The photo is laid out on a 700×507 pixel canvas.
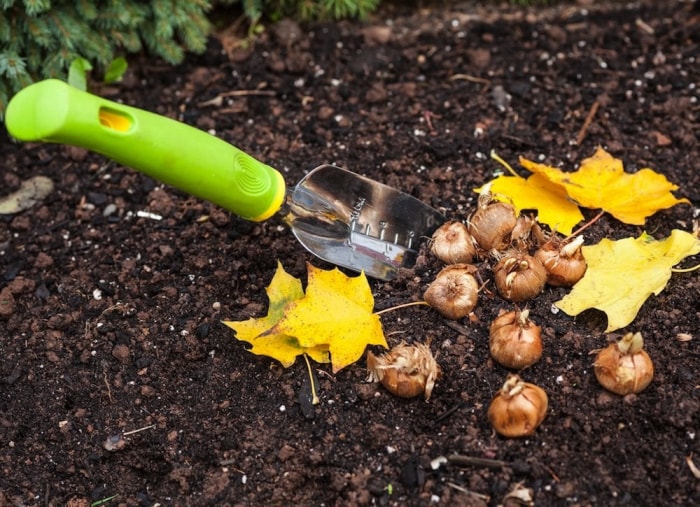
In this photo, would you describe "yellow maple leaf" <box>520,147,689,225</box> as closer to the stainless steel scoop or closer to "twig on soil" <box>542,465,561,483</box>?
the stainless steel scoop

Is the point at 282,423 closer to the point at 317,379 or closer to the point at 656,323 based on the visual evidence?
the point at 317,379

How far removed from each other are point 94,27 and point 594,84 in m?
1.48

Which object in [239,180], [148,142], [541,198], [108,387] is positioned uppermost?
[148,142]

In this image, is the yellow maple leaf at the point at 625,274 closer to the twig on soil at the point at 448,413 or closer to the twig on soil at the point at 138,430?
the twig on soil at the point at 448,413

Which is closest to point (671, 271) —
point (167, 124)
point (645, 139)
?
point (645, 139)

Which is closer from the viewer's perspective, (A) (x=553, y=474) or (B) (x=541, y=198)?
(A) (x=553, y=474)

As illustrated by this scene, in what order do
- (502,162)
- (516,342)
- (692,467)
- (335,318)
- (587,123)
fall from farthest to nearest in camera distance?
1. (587,123)
2. (502,162)
3. (335,318)
4. (516,342)
5. (692,467)

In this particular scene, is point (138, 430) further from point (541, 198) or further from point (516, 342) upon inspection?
point (541, 198)

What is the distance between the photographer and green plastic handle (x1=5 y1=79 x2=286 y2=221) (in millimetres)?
1462

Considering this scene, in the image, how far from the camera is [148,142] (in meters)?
1.59

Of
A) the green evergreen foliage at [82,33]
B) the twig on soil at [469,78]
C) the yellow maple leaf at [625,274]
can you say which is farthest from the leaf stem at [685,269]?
the green evergreen foliage at [82,33]

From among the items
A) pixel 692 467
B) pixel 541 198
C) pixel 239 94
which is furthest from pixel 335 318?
pixel 239 94

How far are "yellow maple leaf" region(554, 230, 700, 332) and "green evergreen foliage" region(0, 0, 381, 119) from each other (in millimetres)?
1280

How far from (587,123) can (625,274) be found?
670 mm
